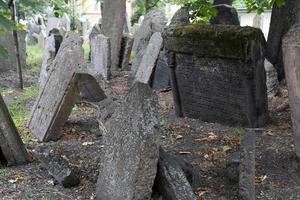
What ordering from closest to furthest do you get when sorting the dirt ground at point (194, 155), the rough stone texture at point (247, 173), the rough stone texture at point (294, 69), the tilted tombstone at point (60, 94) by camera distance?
the rough stone texture at point (247, 173), the dirt ground at point (194, 155), the rough stone texture at point (294, 69), the tilted tombstone at point (60, 94)

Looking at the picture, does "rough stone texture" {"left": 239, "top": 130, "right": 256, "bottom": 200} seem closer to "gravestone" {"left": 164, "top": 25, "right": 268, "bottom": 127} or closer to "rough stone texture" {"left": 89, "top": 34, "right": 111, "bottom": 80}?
"gravestone" {"left": 164, "top": 25, "right": 268, "bottom": 127}

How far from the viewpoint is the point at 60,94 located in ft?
16.8

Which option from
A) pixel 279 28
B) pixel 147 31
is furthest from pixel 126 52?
pixel 279 28

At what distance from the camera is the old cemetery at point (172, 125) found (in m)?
3.43

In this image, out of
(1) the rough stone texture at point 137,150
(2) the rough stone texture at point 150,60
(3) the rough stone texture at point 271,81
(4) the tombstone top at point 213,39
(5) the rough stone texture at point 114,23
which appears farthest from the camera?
(5) the rough stone texture at point 114,23

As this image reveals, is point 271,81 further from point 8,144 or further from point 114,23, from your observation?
point 114,23

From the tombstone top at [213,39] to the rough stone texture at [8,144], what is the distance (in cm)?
242

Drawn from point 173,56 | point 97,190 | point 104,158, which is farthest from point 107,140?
point 173,56

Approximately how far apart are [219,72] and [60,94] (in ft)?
6.20

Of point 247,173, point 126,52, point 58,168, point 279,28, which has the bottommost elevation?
point 126,52

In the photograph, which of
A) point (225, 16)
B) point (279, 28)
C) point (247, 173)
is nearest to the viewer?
point (247, 173)

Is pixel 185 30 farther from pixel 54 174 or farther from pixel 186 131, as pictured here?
pixel 54 174

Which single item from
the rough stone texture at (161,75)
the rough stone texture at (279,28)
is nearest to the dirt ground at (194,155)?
the rough stone texture at (161,75)

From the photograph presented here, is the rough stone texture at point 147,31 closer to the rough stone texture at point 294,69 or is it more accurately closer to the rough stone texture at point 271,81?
the rough stone texture at point 271,81
